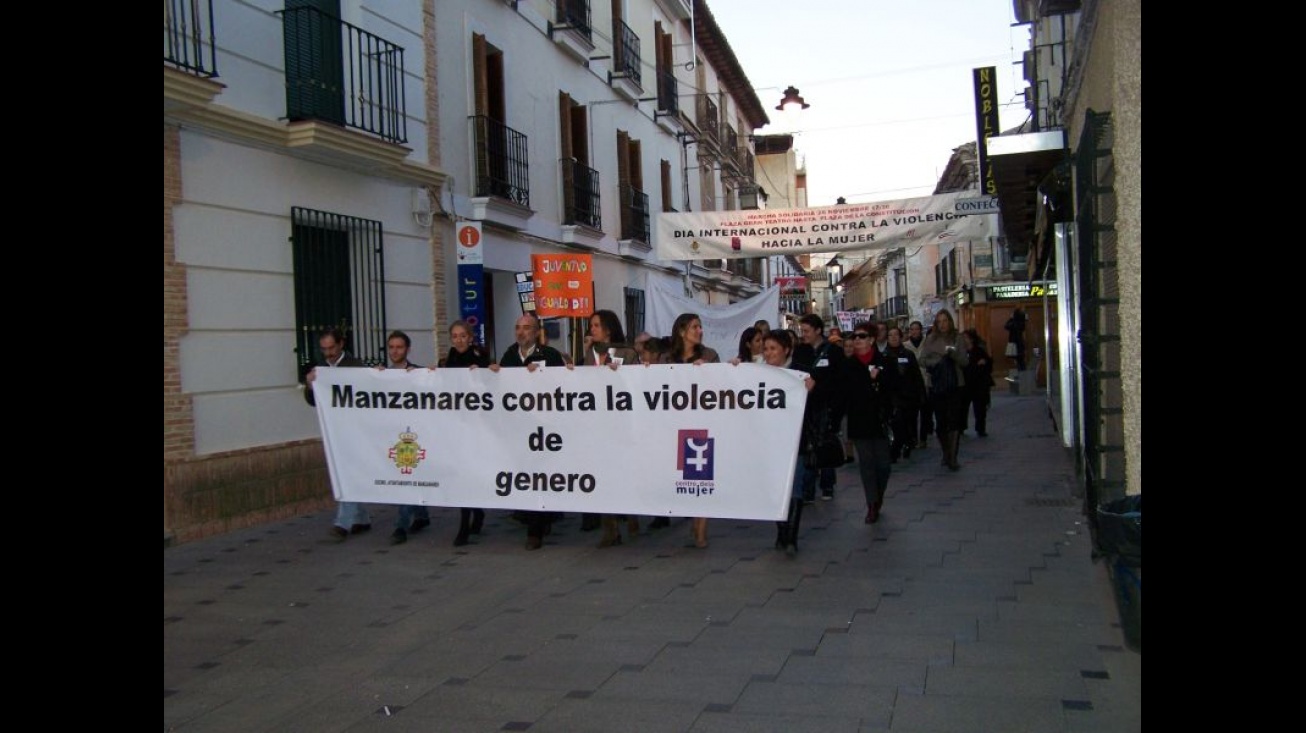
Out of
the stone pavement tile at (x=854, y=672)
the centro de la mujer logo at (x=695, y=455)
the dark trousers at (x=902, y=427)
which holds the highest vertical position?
the centro de la mujer logo at (x=695, y=455)

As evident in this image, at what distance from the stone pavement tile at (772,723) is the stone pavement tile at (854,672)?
16.8 inches

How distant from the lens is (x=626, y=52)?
21984mm

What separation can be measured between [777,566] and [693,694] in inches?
106

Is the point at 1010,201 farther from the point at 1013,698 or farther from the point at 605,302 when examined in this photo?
the point at 1013,698

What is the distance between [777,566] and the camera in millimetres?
7227

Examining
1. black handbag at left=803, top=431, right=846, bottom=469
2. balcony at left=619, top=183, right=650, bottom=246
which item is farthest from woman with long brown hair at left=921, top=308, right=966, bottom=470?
balcony at left=619, top=183, right=650, bottom=246

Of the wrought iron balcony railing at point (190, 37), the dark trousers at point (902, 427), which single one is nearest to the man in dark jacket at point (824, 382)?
the dark trousers at point (902, 427)

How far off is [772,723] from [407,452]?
489 centimetres

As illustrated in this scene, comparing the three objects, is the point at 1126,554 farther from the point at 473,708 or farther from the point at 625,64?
the point at 625,64

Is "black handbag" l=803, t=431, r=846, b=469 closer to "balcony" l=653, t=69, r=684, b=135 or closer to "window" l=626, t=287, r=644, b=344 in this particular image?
"window" l=626, t=287, r=644, b=344

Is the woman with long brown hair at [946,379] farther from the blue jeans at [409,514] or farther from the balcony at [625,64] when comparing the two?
the balcony at [625,64]

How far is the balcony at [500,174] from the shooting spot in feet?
48.4

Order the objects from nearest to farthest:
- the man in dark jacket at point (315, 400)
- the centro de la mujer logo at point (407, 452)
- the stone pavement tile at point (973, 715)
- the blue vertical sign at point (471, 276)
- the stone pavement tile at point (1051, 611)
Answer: the stone pavement tile at point (973, 715)
the stone pavement tile at point (1051, 611)
the centro de la mujer logo at point (407, 452)
the man in dark jacket at point (315, 400)
the blue vertical sign at point (471, 276)

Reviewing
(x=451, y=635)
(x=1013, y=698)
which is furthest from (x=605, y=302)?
(x=1013, y=698)
